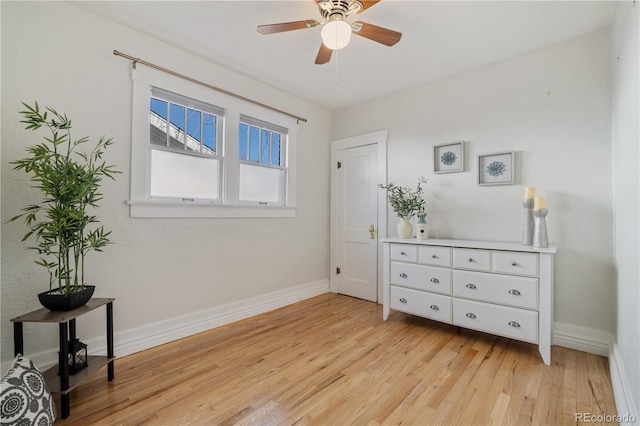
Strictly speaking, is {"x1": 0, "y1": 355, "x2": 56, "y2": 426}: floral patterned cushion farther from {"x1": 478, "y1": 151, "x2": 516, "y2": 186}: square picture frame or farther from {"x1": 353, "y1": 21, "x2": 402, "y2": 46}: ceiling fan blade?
{"x1": 478, "y1": 151, "x2": 516, "y2": 186}: square picture frame

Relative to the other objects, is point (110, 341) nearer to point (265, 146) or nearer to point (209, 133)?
point (209, 133)

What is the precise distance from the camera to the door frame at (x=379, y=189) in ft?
12.0

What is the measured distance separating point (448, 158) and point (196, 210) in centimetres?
268

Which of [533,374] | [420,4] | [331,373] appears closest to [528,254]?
[533,374]

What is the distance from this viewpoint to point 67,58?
6.85ft

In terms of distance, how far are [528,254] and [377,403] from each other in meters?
1.63

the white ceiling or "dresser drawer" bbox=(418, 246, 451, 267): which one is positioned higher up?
the white ceiling

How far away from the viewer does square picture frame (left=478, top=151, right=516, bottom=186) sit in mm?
2732

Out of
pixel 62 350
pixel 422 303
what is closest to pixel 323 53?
pixel 422 303

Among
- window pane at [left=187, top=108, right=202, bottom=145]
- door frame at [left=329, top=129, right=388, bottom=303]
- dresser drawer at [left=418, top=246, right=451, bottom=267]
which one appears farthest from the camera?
door frame at [left=329, top=129, right=388, bottom=303]

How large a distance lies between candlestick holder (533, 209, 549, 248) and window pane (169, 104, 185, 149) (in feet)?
10.5

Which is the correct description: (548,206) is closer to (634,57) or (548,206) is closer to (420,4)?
(634,57)

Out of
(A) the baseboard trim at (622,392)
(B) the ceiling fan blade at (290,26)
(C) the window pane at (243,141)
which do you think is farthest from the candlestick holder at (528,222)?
(C) the window pane at (243,141)

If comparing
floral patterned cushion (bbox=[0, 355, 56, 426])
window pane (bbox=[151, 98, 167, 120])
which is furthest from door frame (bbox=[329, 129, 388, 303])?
floral patterned cushion (bbox=[0, 355, 56, 426])
